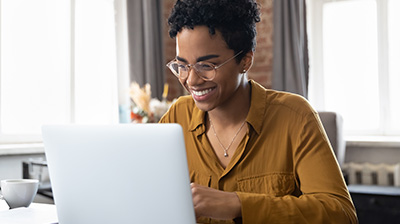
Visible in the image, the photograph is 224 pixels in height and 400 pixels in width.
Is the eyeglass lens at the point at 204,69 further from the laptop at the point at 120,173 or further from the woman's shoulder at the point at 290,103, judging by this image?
the laptop at the point at 120,173

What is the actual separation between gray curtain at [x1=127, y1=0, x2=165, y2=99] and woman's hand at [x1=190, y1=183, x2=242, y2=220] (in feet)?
10.4

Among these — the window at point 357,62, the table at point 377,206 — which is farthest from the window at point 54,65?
the table at point 377,206

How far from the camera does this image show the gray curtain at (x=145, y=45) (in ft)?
13.5

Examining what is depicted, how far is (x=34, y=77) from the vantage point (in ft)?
11.7

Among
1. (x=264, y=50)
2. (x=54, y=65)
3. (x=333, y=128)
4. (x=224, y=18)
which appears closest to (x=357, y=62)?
(x=264, y=50)

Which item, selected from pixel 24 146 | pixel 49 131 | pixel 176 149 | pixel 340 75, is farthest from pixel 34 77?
pixel 176 149

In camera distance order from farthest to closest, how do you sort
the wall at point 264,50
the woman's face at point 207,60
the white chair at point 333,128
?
the wall at point 264,50 < the white chair at point 333,128 < the woman's face at point 207,60

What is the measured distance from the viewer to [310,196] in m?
1.17

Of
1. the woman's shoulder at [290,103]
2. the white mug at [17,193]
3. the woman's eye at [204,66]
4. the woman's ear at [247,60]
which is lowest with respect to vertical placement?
the white mug at [17,193]

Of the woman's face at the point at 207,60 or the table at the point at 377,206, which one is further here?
the table at the point at 377,206

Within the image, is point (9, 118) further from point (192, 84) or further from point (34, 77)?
point (192, 84)

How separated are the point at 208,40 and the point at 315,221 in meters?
0.53

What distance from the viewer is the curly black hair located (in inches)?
49.8

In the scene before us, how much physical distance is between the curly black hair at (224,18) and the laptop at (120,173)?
518 millimetres
